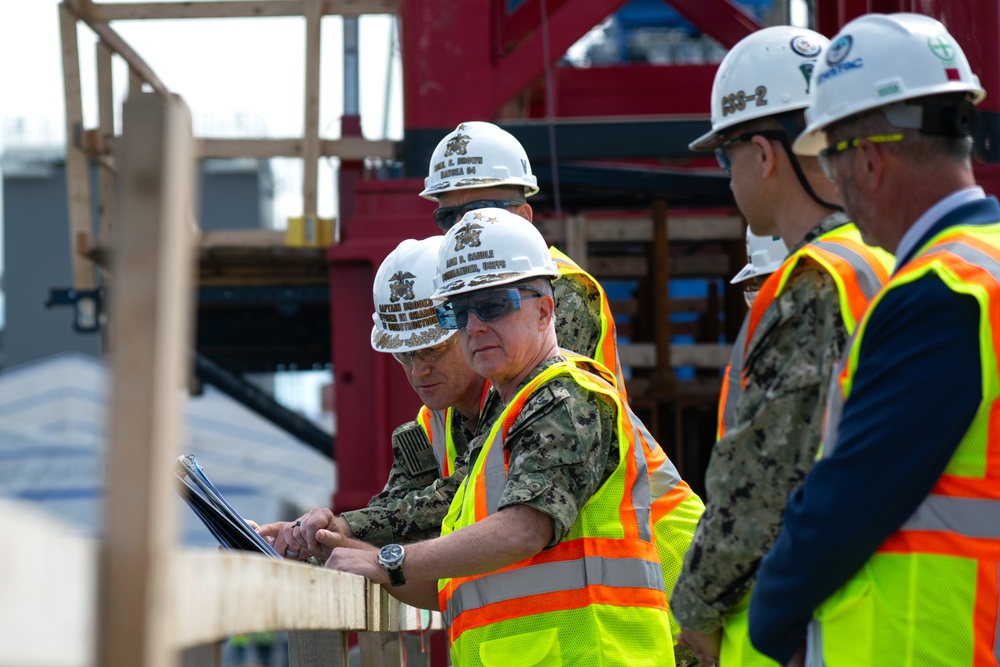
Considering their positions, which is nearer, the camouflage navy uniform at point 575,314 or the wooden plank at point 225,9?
the camouflage navy uniform at point 575,314

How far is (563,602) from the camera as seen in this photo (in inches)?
138

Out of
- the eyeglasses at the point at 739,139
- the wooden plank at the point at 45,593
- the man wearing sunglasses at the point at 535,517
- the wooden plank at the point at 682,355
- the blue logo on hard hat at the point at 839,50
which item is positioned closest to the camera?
the wooden plank at the point at 45,593

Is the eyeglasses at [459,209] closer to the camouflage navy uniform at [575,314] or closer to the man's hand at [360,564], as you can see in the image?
the camouflage navy uniform at [575,314]

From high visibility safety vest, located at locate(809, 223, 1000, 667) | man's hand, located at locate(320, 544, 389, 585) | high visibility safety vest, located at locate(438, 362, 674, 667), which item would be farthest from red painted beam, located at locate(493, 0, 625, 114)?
high visibility safety vest, located at locate(809, 223, 1000, 667)

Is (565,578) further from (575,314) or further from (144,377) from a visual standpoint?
(144,377)

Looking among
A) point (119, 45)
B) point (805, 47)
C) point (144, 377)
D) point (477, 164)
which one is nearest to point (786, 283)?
point (805, 47)

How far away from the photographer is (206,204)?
144 feet

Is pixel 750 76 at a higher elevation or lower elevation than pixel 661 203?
lower

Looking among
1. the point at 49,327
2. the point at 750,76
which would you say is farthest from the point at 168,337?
the point at 49,327

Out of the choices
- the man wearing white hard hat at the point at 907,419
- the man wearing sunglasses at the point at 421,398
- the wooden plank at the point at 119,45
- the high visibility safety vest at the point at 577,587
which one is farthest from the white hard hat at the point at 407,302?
the wooden plank at the point at 119,45

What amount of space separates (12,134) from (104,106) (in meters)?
39.2

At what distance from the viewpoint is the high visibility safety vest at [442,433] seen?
451 centimetres

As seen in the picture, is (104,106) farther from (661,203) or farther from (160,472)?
(160,472)

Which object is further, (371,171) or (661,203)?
(371,171)
